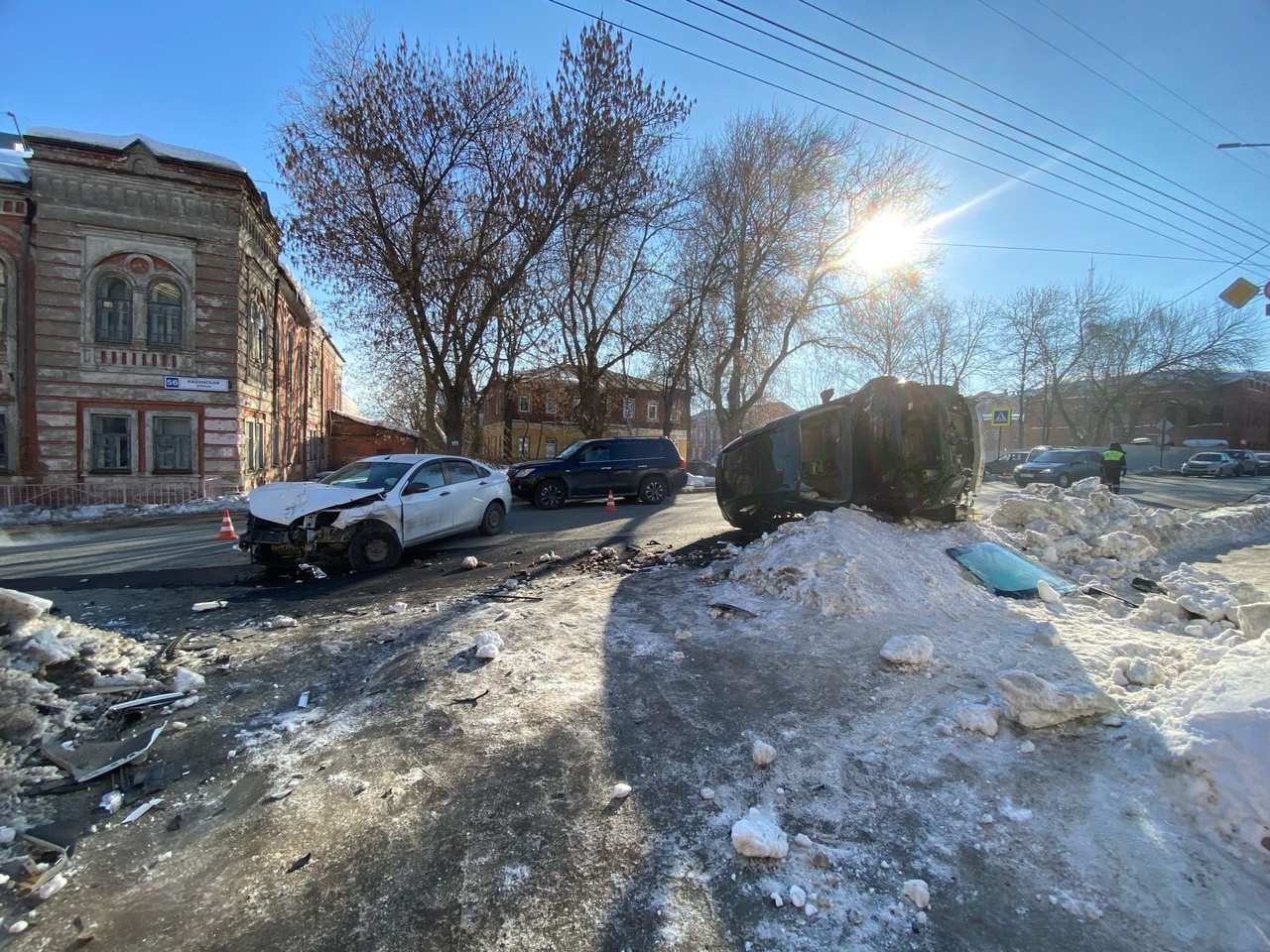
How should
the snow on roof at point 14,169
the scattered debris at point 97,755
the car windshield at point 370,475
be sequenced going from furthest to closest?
the snow on roof at point 14,169 → the car windshield at point 370,475 → the scattered debris at point 97,755

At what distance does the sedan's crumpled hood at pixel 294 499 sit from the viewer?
7550mm

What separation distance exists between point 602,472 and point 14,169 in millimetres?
18198

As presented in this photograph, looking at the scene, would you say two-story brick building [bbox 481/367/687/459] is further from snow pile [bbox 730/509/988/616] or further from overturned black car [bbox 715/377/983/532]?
snow pile [bbox 730/509/988/616]

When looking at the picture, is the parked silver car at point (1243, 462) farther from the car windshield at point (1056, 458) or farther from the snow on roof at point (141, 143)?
the snow on roof at point (141, 143)

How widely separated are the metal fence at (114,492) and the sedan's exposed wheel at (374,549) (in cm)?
1327

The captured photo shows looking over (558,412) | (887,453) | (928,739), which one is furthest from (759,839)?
(558,412)

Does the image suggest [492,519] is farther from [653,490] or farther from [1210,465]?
[1210,465]

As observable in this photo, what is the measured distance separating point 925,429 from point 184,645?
880 cm

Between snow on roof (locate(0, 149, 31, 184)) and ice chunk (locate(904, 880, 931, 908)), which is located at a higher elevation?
snow on roof (locate(0, 149, 31, 184))

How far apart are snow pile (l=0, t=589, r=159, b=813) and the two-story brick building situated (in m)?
22.9

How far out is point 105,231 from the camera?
55.9 ft

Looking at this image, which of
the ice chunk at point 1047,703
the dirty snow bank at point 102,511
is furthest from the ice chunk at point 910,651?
the dirty snow bank at point 102,511

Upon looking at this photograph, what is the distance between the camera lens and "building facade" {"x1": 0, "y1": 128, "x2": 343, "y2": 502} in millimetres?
16703

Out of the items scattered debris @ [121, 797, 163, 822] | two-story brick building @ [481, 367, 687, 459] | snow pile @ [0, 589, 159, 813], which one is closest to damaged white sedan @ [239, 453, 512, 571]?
snow pile @ [0, 589, 159, 813]
